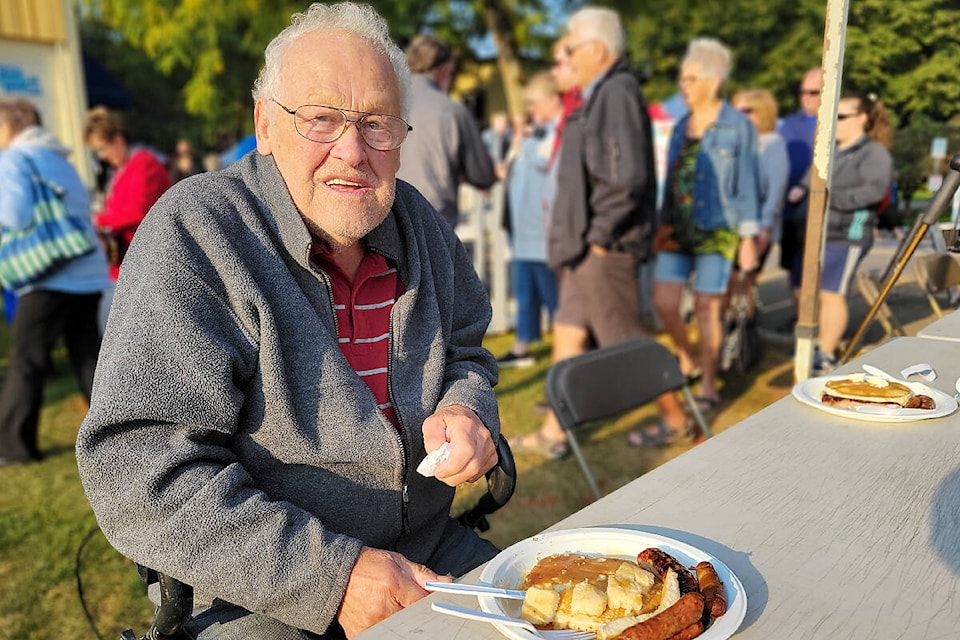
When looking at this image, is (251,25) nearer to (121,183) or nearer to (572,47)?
(121,183)

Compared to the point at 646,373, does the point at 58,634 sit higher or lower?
lower

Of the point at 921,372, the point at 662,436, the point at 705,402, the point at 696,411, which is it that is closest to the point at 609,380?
the point at 696,411

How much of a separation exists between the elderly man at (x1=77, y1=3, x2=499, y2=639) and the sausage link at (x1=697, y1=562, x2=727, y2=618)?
51cm

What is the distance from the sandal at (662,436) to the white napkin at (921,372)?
224 centimetres

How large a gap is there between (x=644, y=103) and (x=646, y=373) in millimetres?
1680

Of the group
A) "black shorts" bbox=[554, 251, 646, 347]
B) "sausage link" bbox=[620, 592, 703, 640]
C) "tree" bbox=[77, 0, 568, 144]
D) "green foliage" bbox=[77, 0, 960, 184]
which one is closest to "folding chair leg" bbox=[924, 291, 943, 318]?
"green foliage" bbox=[77, 0, 960, 184]

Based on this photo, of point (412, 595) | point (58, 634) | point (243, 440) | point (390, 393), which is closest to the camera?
point (412, 595)

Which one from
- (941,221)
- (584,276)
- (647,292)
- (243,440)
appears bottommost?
(647,292)

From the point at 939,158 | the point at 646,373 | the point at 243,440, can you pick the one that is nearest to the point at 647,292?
the point at 939,158

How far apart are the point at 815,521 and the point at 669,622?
0.45 m

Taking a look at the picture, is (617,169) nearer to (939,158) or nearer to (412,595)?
(939,158)

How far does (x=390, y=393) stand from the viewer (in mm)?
1584

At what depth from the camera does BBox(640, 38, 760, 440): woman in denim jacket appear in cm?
427

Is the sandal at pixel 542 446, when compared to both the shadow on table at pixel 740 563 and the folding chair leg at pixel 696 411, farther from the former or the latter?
the shadow on table at pixel 740 563
